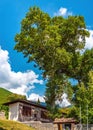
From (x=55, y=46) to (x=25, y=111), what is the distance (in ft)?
56.2

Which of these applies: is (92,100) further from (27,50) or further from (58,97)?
(27,50)

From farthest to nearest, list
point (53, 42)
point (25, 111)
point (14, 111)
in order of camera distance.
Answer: point (25, 111), point (14, 111), point (53, 42)

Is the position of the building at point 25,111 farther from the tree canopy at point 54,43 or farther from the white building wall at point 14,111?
the tree canopy at point 54,43

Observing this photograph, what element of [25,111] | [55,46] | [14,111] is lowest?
[14,111]

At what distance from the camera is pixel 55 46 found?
236 feet

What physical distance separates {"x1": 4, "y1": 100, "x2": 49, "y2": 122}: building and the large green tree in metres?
9.74

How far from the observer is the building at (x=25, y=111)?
3150 inches

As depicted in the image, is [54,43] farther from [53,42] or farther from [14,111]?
[14,111]

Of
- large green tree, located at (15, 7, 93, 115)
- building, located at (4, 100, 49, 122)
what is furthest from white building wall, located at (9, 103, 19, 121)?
large green tree, located at (15, 7, 93, 115)

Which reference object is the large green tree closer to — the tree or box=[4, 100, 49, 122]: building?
the tree

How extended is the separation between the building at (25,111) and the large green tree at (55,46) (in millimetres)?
9742

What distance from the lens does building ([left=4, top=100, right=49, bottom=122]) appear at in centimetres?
8000

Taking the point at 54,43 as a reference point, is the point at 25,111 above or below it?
below

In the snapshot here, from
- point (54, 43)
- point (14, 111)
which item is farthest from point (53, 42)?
point (14, 111)
